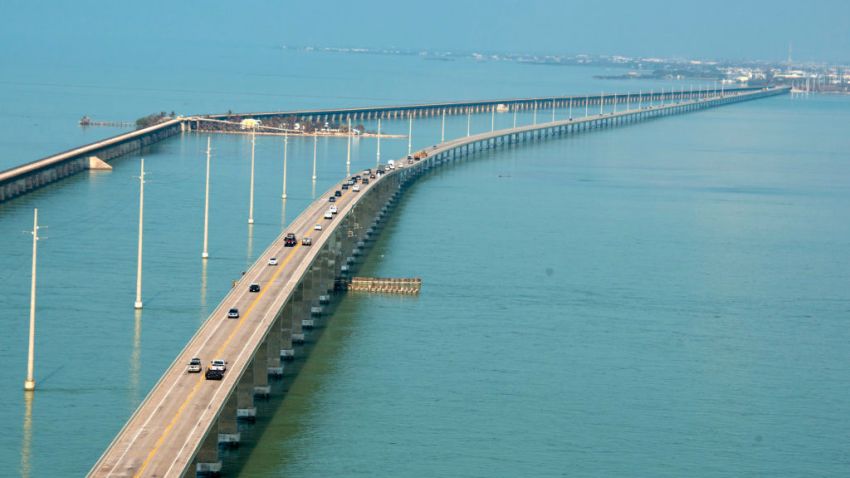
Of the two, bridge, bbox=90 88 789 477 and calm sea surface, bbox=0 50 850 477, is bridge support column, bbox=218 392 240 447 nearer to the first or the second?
bridge, bbox=90 88 789 477

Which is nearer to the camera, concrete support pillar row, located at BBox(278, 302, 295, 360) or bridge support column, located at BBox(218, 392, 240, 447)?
bridge support column, located at BBox(218, 392, 240, 447)

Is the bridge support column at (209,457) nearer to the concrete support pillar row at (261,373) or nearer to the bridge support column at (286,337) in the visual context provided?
the concrete support pillar row at (261,373)

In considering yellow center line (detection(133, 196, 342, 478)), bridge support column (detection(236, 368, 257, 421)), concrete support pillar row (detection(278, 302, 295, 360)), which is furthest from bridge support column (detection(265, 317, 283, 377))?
bridge support column (detection(236, 368, 257, 421))

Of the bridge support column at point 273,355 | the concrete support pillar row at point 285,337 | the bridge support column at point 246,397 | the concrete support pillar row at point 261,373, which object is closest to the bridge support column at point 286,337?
the concrete support pillar row at point 285,337

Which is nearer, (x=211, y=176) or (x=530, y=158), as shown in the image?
(x=211, y=176)

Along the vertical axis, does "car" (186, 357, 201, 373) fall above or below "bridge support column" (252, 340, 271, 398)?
above

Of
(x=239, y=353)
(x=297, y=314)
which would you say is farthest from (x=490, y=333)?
(x=239, y=353)

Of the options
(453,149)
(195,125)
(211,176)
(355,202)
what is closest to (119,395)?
(355,202)

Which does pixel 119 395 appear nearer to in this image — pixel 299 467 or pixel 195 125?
pixel 299 467
